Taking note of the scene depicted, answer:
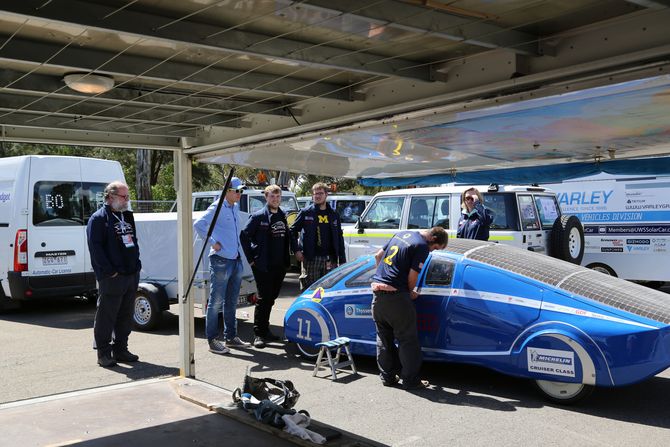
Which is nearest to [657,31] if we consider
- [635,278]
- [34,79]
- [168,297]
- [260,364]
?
[34,79]

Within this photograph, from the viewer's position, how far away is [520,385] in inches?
244

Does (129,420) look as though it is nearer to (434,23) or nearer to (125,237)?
(125,237)

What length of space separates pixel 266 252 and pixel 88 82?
4.11m

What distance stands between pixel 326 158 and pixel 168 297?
13.9 ft

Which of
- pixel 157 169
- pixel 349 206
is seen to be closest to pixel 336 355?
pixel 349 206

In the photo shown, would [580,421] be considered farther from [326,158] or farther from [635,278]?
[635,278]

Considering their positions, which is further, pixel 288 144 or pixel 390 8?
pixel 288 144

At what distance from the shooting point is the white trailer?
8.63 metres

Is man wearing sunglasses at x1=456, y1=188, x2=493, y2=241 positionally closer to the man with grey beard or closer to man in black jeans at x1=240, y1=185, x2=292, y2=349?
man in black jeans at x1=240, y1=185, x2=292, y2=349

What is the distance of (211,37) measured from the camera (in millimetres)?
3318

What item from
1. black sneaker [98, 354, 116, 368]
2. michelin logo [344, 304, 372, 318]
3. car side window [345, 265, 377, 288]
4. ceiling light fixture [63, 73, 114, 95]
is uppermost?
ceiling light fixture [63, 73, 114, 95]

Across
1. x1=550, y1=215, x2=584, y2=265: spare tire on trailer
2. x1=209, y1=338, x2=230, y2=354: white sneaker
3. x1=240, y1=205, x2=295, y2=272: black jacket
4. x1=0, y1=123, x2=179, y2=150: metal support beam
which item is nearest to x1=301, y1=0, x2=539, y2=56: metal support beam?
x1=0, y1=123, x2=179, y2=150: metal support beam

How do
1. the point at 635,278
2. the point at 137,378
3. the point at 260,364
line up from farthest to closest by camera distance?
the point at 635,278 → the point at 260,364 → the point at 137,378

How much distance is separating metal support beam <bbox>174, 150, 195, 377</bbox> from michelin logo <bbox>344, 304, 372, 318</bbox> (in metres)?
1.68
